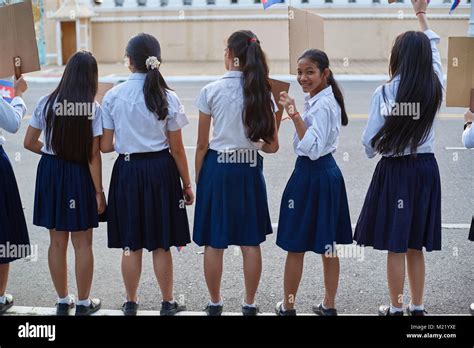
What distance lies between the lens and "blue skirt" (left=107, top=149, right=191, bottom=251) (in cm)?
397

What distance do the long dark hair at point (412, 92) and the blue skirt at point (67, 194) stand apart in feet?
6.29

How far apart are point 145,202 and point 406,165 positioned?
170 centimetres

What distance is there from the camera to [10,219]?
4.11 metres

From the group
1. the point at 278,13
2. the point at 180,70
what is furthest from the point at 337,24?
the point at 180,70

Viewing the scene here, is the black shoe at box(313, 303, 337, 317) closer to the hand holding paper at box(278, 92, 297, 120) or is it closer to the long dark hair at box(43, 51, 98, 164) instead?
the hand holding paper at box(278, 92, 297, 120)

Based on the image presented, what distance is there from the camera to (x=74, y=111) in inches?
155

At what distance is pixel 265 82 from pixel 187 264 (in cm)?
209

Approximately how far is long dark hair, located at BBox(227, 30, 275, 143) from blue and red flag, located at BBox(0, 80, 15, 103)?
5.03 ft

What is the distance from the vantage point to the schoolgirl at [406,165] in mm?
3758

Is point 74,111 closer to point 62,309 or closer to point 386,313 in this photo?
point 62,309

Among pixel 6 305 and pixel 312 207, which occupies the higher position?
pixel 312 207

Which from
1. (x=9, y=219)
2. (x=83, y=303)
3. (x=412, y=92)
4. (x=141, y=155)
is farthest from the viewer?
(x=83, y=303)

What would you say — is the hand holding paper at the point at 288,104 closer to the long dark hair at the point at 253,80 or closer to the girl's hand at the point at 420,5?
the long dark hair at the point at 253,80

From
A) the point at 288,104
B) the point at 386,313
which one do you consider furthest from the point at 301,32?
the point at 386,313
